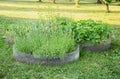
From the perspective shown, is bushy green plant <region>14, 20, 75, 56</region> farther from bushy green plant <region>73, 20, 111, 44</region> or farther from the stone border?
bushy green plant <region>73, 20, 111, 44</region>

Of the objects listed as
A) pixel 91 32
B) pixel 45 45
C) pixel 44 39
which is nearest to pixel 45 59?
pixel 45 45

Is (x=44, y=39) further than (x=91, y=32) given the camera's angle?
No

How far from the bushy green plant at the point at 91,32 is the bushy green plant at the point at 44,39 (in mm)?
287

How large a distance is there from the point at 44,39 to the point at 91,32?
1.11 m

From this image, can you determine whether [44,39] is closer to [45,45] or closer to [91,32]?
[45,45]

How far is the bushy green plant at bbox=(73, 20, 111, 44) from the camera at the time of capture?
5.97 metres

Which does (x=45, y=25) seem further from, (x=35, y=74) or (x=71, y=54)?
(x=35, y=74)

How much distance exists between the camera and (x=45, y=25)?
19.2 feet

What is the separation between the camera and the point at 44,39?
5.50 meters

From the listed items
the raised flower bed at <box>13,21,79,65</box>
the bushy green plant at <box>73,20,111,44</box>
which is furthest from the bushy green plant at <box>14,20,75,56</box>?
the bushy green plant at <box>73,20,111,44</box>

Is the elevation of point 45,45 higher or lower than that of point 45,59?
higher

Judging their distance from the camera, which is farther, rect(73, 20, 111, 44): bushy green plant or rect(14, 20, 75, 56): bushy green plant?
rect(73, 20, 111, 44): bushy green plant

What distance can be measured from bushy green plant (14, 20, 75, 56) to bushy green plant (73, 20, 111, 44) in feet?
0.94

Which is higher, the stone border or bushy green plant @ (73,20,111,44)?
bushy green plant @ (73,20,111,44)
